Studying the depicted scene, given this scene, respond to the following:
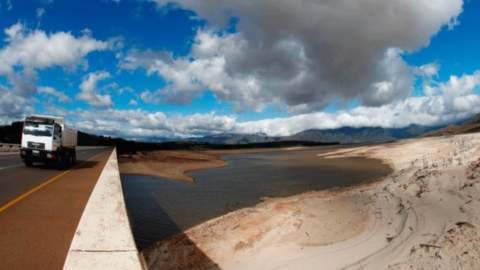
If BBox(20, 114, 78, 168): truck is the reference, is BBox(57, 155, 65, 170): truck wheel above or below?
below

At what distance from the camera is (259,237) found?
389 inches

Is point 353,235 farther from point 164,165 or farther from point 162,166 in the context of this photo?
point 164,165

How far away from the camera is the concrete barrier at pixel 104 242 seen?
14.0 feet

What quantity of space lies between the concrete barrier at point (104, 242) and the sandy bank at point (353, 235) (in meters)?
2.52

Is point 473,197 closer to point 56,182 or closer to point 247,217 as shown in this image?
point 247,217

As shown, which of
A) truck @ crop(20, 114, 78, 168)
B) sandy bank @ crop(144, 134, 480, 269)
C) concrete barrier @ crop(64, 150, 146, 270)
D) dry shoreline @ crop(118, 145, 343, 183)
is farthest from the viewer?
dry shoreline @ crop(118, 145, 343, 183)

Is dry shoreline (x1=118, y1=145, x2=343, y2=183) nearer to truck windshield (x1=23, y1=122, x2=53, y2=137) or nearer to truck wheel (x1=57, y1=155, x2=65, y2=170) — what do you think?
truck wheel (x1=57, y1=155, x2=65, y2=170)

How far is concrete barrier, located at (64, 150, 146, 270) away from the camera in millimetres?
4266

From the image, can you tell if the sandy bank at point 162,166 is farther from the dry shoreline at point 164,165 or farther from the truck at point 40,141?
the truck at point 40,141

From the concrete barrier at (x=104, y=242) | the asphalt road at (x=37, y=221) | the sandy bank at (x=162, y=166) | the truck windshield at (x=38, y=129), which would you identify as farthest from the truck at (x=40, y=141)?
the concrete barrier at (x=104, y=242)

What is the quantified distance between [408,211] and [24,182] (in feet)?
57.1

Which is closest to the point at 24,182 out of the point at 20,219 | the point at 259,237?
the point at 20,219

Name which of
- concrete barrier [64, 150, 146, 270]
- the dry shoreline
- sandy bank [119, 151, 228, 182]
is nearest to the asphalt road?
concrete barrier [64, 150, 146, 270]

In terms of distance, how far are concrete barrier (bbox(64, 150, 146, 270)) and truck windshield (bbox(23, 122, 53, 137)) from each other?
1479 centimetres
